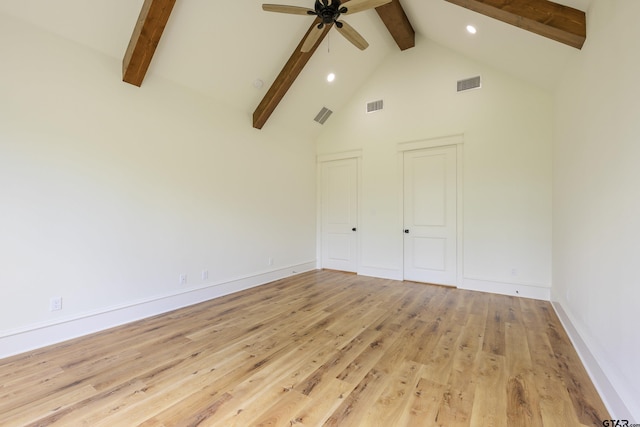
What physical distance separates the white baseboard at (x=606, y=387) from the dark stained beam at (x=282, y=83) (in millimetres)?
4640

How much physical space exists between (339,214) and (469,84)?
3.22 m

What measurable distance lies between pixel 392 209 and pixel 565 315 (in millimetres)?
2794

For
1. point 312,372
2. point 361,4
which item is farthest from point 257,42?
point 312,372

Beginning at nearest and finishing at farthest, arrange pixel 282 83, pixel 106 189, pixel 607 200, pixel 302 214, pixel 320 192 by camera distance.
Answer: pixel 607 200, pixel 106 189, pixel 282 83, pixel 302 214, pixel 320 192

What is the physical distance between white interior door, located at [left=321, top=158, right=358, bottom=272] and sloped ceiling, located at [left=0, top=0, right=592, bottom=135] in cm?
149

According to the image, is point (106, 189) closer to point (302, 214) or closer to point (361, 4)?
point (361, 4)

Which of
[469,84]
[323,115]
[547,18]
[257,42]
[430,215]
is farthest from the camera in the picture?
[323,115]

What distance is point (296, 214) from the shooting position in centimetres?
569

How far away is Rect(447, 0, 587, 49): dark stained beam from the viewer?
2564mm

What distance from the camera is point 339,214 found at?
19.6ft

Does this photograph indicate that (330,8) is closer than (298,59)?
Yes

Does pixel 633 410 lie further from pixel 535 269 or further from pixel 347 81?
pixel 347 81

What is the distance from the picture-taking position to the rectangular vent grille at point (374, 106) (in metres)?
5.39

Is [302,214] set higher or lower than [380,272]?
higher
